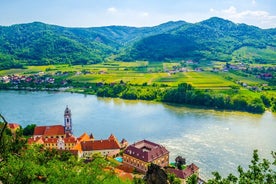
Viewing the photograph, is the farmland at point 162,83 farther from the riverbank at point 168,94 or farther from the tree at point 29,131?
the tree at point 29,131

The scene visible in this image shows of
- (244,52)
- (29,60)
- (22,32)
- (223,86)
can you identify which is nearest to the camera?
(223,86)

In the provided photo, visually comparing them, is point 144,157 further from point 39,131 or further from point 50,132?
point 39,131

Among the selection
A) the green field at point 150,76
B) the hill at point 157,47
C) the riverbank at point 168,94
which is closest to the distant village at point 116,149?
the riverbank at point 168,94

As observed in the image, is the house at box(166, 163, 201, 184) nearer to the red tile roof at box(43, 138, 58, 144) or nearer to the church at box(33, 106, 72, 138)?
the red tile roof at box(43, 138, 58, 144)

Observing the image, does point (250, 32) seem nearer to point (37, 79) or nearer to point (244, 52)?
point (244, 52)

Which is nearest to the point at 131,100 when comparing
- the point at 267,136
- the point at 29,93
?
the point at 29,93
